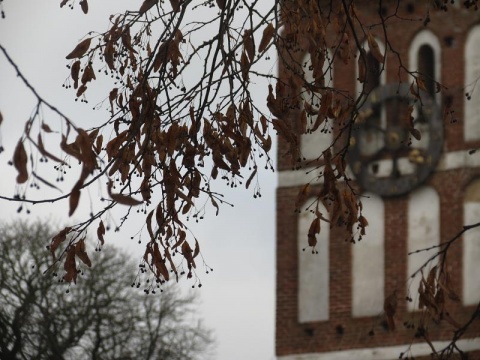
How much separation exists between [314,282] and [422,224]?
58.7 inches

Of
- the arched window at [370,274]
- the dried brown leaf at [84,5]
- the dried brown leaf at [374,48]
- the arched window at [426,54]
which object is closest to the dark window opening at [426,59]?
the arched window at [426,54]

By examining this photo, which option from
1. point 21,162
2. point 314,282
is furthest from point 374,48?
point 314,282

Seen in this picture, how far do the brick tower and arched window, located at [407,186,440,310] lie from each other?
0.01 meters

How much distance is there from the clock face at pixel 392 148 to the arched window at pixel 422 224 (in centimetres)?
20

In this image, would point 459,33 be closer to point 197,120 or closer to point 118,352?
point 118,352

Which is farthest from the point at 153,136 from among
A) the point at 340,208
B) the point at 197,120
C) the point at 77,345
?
the point at 77,345

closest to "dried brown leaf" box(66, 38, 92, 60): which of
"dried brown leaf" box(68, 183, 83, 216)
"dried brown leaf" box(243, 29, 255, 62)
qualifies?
"dried brown leaf" box(243, 29, 255, 62)

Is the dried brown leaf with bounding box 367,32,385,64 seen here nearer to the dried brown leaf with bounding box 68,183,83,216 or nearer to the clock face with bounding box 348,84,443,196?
the dried brown leaf with bounding box 68,183,83,216

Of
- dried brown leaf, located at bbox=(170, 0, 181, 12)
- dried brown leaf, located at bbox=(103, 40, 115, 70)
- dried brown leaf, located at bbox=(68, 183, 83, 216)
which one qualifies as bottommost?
dried brown leaf, located at bbox=(68, 183, 83, 216)

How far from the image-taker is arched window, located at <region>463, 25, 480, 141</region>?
989 inches

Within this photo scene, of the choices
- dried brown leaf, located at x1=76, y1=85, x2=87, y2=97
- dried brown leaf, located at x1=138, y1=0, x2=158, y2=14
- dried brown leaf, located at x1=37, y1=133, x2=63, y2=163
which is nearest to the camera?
dried brown leaf, located at x1=37, y1=133, x2=63, y2=163

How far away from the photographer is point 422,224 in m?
24.9

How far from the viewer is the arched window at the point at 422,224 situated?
24.8 meters

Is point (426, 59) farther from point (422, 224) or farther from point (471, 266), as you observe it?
point (471, 266)
